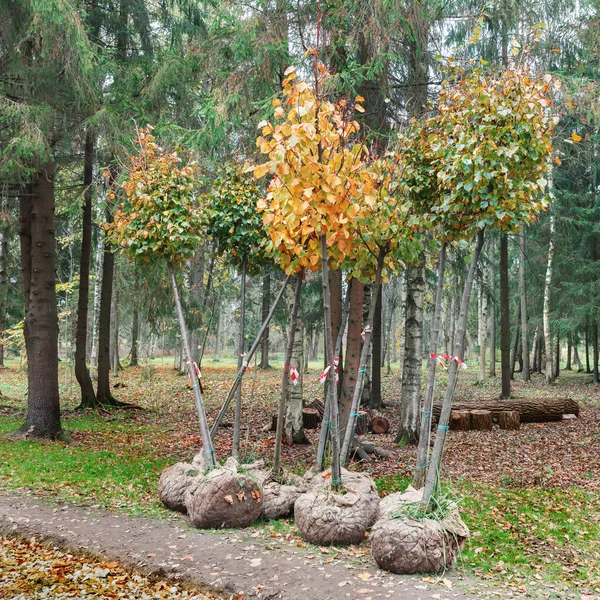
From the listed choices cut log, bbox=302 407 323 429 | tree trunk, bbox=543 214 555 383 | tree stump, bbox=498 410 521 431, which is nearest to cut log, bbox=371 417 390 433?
cut log, bbox=302 407 323 429

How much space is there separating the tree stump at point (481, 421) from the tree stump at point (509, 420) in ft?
0.86

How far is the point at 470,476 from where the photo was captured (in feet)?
24.8

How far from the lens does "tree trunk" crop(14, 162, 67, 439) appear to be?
29.7ft

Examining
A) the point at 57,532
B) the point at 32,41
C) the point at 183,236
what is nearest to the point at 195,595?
the point at 57,532

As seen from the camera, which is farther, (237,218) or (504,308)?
(504,308)

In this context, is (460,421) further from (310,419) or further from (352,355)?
(352,355)

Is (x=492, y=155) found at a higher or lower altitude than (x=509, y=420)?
higher

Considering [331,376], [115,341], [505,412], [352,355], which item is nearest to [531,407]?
[505,412]

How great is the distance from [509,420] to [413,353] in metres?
3.77

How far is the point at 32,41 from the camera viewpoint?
880 centimetres

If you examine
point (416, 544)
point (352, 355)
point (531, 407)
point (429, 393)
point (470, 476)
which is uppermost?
point (352, 355)

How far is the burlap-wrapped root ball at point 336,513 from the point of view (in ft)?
16.5

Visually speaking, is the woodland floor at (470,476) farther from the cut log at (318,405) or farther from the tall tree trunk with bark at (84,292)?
the cut log at (318,405)

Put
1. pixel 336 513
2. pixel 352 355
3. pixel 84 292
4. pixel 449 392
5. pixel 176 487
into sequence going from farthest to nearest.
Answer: pixel 84 292, pixel 352 355, pixel 176 487, pixel 336 513, pixel 449 392
